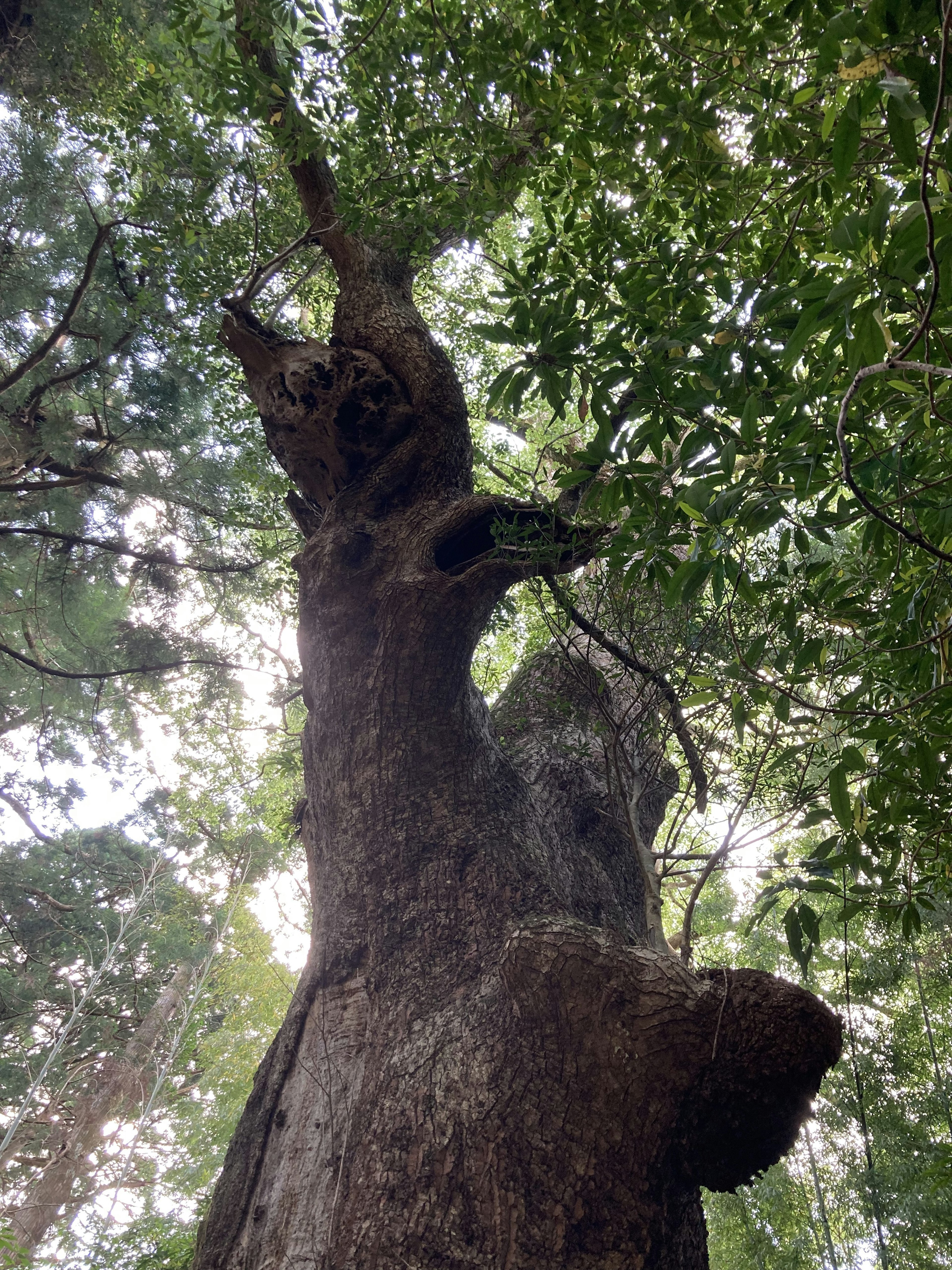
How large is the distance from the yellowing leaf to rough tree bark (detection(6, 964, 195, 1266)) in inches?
430

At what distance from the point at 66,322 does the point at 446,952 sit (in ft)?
15.3

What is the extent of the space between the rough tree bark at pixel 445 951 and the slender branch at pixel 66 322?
1.80m

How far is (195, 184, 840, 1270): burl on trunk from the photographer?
169 centimetres

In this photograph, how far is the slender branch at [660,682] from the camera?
2.43 m

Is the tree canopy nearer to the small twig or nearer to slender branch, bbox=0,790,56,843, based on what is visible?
the small twig

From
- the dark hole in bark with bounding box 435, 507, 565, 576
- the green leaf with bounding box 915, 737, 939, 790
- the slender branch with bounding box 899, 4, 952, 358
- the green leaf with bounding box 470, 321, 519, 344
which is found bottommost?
the green leaf with bounding box 915, 737, 939, 790

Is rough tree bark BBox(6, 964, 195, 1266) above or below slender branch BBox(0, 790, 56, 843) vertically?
below

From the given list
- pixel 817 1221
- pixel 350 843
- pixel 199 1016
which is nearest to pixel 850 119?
pixel 350 843

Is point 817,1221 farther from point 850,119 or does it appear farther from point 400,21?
point 400,21

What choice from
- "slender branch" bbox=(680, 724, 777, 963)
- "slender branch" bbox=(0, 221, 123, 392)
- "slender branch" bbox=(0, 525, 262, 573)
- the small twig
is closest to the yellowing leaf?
"slender branch" bbox=(680, 724, 777, 963)

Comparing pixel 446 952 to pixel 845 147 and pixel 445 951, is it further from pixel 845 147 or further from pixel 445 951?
pixel 845 147

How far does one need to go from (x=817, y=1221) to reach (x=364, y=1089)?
18.7 ft

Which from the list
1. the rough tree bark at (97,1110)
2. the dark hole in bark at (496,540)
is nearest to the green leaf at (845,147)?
the dark hole in bark at (496,540)

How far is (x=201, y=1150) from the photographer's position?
841cm
